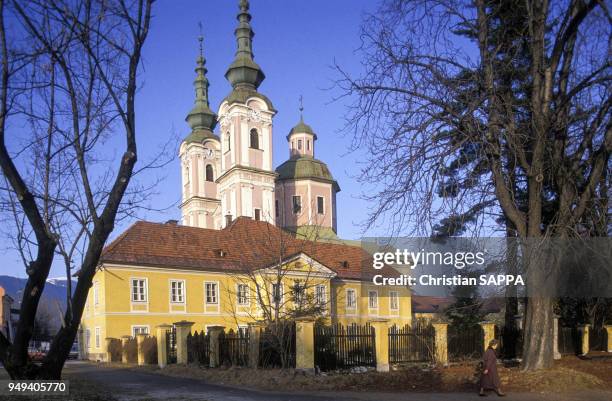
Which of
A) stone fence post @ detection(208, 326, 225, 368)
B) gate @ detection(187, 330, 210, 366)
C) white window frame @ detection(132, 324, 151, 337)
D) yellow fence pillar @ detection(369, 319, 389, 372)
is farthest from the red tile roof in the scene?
yellow fence pillar @ detection(369, 319, 389, 372)

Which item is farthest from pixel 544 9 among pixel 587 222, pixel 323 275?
pixel 323 275

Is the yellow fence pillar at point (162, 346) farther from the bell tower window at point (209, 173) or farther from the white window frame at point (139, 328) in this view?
the bell tower window at point (209, 173)

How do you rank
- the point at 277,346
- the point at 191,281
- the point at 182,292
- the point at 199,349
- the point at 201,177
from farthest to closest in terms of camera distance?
the point at 201,177 < the point at 191,281 < the point at 182,292 < the point at 199,349 < the point at 277,346

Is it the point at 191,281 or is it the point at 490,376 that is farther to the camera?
the point at 191,281

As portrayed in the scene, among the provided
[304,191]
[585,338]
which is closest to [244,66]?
[304,191]

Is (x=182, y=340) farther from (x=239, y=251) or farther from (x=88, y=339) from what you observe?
(x=239, y=251)

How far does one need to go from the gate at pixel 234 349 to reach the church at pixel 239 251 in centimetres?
107

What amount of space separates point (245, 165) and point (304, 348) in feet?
116

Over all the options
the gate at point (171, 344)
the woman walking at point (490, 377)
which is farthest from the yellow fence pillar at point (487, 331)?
the gate at point (171, 344)

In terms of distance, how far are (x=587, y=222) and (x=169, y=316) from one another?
24.2 meters

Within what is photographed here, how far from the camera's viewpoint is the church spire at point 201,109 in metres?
62.7

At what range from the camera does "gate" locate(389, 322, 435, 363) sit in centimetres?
1947

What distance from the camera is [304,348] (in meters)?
17.0

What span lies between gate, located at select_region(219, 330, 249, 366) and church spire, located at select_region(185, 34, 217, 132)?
1793 inches
